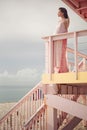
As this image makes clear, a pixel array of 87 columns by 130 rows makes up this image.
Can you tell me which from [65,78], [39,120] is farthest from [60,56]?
[39,120]

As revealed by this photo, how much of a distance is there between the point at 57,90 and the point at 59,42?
735 millimetres

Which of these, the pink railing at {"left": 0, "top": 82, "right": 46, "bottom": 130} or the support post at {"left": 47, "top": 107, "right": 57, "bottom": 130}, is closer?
the support post at {"left": 47, "top": 107, "right": 57, "bottom": 130}

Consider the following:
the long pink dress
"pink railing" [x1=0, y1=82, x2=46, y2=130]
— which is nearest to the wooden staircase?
"pink railing" [x1=0, y1=82, x2=46, y2=130]

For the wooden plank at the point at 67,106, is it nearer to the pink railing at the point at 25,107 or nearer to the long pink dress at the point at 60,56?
the long pink dress at the point at 60,56

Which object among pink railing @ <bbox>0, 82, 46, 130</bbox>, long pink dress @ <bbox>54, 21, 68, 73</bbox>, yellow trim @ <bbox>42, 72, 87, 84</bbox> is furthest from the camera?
pink railing @ <bbox>0, 82, 46, 130</bbox>

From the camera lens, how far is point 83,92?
19.3 feet

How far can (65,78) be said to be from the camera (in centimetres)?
532

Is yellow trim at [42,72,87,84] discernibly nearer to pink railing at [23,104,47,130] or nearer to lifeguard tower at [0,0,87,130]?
lifeguard tower at [0,0,87,130]

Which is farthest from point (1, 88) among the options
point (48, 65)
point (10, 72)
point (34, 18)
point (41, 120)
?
point (48, 65)

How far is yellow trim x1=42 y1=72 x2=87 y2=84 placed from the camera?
5.12 m

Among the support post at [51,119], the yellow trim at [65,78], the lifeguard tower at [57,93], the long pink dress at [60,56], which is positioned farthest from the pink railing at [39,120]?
the long pink dress at [60,56]

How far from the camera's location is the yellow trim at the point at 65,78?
5.12m

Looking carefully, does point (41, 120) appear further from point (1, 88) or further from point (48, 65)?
point (1, 88)

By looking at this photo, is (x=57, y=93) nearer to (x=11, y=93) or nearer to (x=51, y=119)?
(x=51, y=119)
